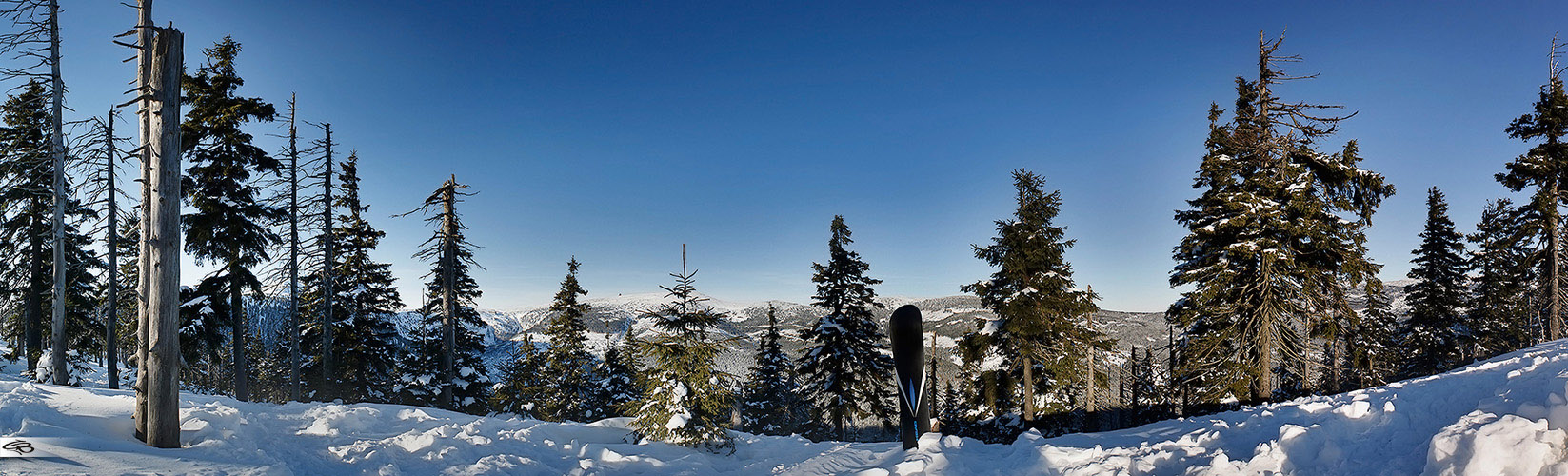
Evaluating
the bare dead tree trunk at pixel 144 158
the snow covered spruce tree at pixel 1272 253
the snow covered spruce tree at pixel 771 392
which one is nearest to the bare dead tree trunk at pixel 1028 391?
the snow covered spruce tree at pixel 1272 253

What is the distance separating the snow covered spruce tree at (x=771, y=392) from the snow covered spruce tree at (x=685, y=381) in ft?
45.6

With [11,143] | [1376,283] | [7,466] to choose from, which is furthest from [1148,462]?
[11,143]

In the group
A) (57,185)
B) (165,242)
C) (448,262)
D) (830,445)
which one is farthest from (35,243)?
(830,445)

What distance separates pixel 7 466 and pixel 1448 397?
1556cm

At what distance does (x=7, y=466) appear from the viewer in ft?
19.1

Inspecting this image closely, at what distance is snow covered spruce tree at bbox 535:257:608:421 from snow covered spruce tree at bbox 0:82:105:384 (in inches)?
526

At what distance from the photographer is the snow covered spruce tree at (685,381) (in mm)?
11070

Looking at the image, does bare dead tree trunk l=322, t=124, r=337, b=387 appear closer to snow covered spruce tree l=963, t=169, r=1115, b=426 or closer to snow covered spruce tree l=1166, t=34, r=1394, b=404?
snow covered spruce tree l=963, t=169, r=1115, b=426

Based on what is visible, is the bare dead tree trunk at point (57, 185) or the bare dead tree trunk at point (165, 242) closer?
the bare dead tree trunk at point (165, 242)

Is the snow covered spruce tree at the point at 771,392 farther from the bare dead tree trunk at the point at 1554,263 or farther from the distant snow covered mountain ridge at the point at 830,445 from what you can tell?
the bare dead tree trunk at the point at 1554,263

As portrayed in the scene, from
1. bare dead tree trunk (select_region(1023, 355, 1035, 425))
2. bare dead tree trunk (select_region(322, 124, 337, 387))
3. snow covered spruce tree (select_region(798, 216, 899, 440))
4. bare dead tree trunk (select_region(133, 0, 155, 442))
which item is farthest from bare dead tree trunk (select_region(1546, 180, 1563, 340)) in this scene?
bare dead tree trunk (select_region(322, 124, 337, 387))

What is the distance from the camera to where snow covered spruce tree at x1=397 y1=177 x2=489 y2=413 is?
20500 mm

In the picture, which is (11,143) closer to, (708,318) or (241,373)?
(241,373)

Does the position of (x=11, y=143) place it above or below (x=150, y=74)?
above
